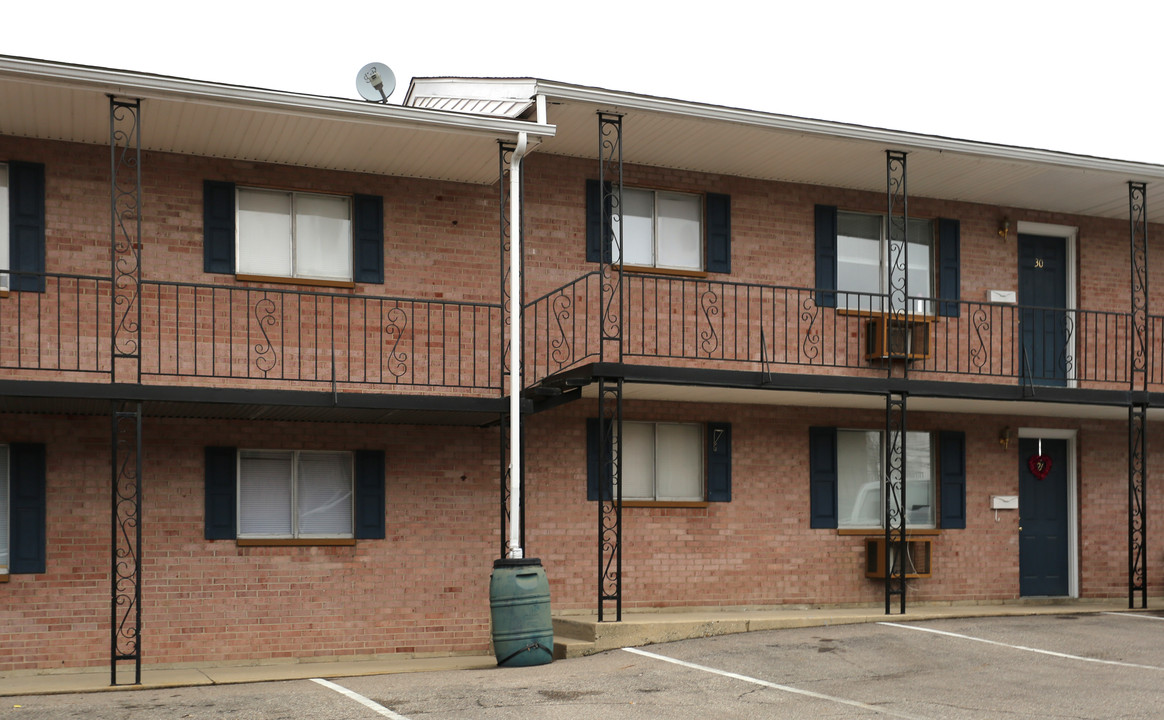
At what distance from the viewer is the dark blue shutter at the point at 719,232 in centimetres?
1454

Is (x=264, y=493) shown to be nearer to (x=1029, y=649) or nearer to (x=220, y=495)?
(x=220, y=495)

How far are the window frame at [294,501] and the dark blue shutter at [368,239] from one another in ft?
6.06

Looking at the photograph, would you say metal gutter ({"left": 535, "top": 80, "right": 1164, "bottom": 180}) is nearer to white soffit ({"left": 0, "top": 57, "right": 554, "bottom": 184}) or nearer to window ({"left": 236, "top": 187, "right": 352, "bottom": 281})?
white soffit ({"left": 0, "top": 57, "right": 554, "bottom": 184})

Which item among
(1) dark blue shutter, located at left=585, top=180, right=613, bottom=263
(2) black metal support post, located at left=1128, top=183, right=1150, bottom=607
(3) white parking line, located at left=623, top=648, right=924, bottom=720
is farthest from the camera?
(2) black metal support post, located at left=1128, top=183, right=1150, bottom=607

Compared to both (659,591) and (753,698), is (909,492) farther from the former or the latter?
(753,698)

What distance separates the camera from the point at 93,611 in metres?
11.9

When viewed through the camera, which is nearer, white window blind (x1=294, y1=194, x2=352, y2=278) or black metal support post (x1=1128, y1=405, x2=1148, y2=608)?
white window blind (x1=294, y1=194, x2=352, y2=278)

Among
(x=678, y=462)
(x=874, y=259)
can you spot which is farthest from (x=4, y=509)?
(x=874, y=259)

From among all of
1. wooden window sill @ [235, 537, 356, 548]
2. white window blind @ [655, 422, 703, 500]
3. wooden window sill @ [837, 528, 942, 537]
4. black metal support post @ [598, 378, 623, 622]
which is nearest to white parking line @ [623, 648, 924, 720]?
black metal support post @ [598, 378, 623, 622]

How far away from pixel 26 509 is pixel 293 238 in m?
3.64

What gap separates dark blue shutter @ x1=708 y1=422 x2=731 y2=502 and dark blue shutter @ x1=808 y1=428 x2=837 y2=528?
44.5 inches

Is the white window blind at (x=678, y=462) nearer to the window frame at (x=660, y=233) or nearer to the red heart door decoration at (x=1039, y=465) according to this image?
the window frame at (x=660, y=233)

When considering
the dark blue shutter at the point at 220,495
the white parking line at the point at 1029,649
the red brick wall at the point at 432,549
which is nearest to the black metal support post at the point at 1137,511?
the red brick wall at the point at 432,549

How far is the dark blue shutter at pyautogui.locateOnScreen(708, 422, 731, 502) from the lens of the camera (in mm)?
14359
